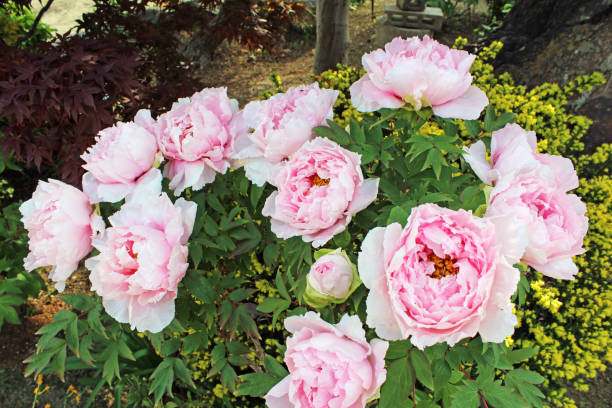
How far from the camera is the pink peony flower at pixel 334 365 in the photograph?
2.95ft

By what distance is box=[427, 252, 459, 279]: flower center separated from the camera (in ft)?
3.07

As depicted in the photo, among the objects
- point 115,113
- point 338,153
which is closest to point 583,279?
point 338,153

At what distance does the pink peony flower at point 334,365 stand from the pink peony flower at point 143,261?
294mm

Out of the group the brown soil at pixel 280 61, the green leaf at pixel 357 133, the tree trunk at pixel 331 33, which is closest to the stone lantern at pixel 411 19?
the brown soil at pixel 280 61

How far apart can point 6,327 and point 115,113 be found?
4.61 feet

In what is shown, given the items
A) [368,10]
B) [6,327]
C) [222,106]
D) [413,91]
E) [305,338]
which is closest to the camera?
[305,338]

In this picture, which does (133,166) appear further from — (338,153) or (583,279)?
(583,279)

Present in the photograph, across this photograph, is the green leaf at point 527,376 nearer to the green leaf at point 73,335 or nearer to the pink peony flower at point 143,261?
the pink peony flower at point 143,261

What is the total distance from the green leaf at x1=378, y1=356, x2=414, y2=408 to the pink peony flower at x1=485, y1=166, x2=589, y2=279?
1.03 feet

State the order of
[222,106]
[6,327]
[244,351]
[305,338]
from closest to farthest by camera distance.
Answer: [305,338]
[222,106]
[244,351]
[6,327]

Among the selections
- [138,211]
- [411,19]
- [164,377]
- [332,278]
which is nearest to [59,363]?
[164,377]

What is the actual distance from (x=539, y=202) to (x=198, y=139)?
2.46 ft

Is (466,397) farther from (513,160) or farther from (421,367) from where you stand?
(513,160)

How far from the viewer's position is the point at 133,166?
1170 mm
